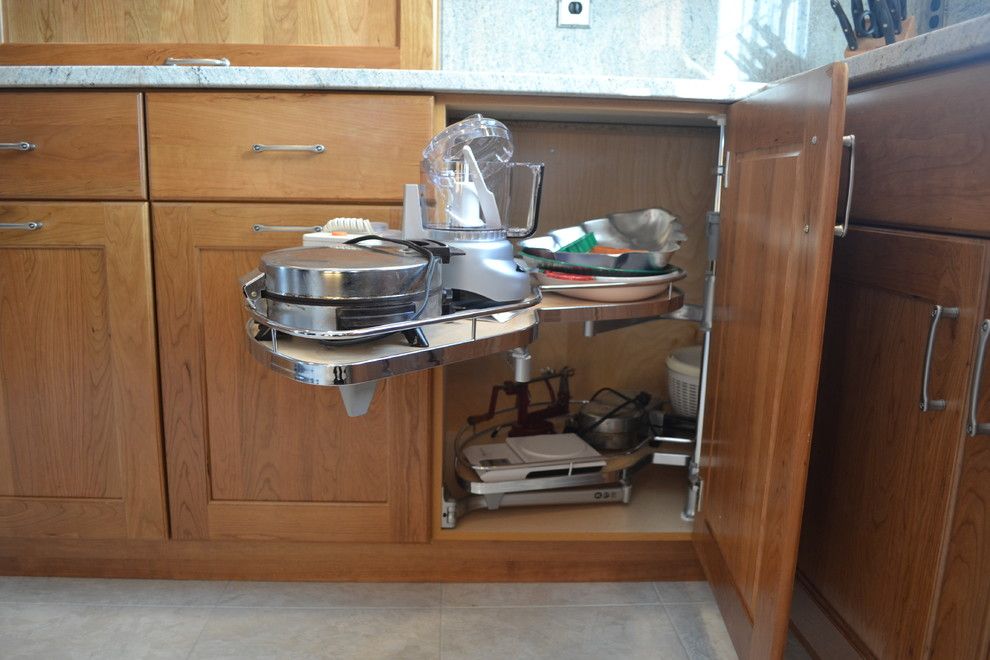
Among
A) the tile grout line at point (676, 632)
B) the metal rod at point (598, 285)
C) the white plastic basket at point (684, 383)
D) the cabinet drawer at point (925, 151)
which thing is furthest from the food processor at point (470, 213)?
the tile grout line at point (676, 632)

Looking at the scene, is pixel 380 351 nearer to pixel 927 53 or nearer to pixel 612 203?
pixel 927 53

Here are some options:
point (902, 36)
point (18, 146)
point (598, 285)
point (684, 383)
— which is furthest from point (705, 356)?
point (18, 146)

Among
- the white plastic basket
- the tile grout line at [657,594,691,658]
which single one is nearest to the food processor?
the white plastic basket

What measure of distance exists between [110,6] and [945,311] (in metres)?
1.61

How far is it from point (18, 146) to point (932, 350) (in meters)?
1.43

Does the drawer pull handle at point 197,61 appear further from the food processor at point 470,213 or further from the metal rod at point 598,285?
the metal rod at point 598,285

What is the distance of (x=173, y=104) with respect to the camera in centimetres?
133

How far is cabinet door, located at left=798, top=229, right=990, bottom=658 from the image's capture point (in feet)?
2.99

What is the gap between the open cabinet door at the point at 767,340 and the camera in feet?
2.97

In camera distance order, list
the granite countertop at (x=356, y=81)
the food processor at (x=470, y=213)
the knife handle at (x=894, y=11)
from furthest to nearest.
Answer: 1. the knife handle at (x=894, y=11)
2. the granite countertop at (x=356, y=81)
3. the food processor at (x=470, y=213)

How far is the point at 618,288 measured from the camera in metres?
1.16

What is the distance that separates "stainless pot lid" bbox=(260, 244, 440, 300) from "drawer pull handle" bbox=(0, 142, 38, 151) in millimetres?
700

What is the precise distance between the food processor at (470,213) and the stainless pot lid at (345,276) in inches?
4.8

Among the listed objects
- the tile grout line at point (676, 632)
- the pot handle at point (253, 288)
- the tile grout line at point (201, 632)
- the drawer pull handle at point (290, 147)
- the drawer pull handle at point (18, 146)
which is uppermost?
the drawer pull handle at point (290, 147)
